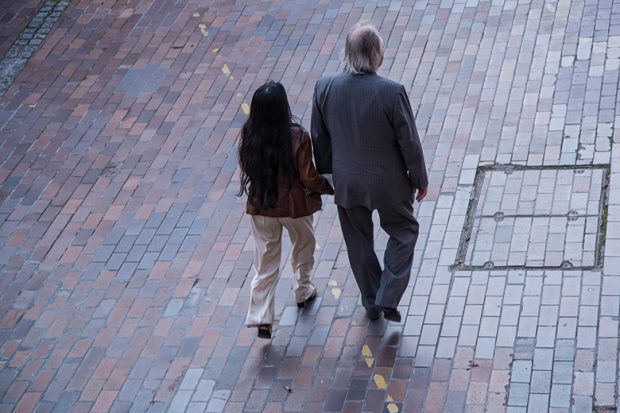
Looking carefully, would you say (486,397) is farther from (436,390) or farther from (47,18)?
(47,18)

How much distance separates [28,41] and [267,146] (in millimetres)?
5502

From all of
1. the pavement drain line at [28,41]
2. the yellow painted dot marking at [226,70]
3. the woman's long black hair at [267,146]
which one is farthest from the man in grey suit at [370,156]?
the pavement drain line at [28,41]

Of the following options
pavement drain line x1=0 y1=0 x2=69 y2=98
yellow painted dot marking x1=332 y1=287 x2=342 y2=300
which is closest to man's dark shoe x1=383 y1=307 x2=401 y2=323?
yellow painted dot marking x1=332 y1=287 x2=342 y2=300

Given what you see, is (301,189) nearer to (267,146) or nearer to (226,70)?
(267,146)

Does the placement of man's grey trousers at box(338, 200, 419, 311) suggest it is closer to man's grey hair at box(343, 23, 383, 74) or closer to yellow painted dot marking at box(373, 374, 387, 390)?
yellow painted dot marking at box(373, 374, 387, 390)

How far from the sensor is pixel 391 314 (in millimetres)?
6445

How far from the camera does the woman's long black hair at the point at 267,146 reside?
606 cm

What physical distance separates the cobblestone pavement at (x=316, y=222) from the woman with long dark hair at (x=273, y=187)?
0.37m

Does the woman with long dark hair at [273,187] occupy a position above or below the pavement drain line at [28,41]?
above

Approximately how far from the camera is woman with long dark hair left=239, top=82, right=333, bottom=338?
612cm

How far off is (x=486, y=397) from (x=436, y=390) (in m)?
0.29

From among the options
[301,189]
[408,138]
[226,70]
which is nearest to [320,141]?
[301,189]

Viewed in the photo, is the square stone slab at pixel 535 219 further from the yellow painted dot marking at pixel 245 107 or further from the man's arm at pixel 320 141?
the yellow painted dot marking at pixel 245 107

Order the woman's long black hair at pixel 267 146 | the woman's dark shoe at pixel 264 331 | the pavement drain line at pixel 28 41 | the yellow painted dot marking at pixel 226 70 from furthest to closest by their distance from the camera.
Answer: the pavement drain line at pixel 28 41, the yellow painted dot marking at pixel 226 70, the woman's dark shoe at pixel 264 331, the woman's long black hair at pixel 267 146
